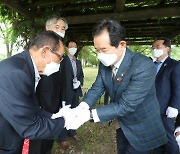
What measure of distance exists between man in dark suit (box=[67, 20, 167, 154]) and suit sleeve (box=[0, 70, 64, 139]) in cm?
52

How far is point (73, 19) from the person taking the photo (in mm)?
5305

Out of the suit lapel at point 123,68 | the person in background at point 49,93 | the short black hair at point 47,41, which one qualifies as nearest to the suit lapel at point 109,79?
the suit lapel at point 123,68

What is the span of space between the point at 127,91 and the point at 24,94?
3.28 ft

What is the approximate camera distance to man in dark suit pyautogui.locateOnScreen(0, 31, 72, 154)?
151 centimetres

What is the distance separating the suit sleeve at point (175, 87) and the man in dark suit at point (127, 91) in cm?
100

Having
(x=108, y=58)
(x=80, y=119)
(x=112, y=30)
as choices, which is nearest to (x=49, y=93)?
(x=80, y=119)

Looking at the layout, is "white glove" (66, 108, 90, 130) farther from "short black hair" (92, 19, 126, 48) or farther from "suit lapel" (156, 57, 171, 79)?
"suit lapel" (156, 57, 171, 79)

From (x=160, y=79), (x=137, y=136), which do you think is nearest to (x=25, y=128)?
(x=137, y=136)

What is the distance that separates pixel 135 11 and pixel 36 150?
147 inches

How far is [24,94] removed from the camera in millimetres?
1584

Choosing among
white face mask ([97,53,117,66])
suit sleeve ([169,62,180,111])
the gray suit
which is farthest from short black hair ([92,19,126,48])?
suit sleeve ([169,62,180,111])

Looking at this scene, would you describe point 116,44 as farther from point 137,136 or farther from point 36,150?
point 36,150

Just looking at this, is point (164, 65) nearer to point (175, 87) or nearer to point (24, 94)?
point (175, 87)

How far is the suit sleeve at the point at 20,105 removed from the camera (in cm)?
150
